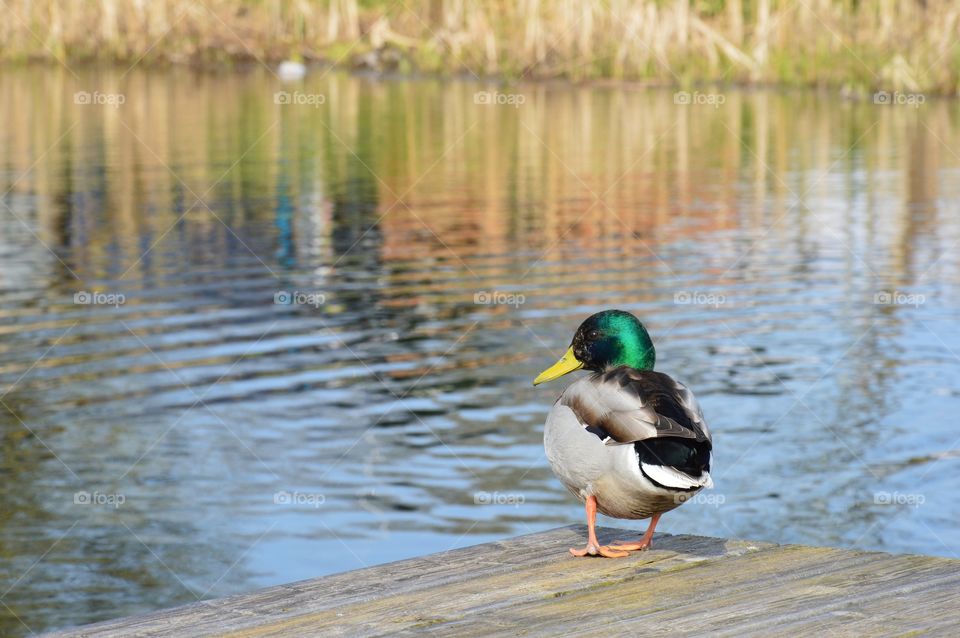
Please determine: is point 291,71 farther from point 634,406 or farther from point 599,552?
point 634,406

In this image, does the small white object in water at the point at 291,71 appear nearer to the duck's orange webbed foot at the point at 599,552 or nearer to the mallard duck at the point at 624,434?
the mallard duck at the point at 624,434

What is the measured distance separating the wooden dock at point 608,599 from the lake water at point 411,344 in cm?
244

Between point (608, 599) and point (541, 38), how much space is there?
38938mm

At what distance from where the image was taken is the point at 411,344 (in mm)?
12484

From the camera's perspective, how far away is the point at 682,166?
2650 centimetres

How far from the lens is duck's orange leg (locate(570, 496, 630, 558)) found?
17.3ft

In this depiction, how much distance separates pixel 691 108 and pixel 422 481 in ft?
101

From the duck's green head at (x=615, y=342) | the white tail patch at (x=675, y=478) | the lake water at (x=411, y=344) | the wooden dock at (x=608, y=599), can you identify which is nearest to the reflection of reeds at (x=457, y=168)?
the lake water at (x=411, y=344)

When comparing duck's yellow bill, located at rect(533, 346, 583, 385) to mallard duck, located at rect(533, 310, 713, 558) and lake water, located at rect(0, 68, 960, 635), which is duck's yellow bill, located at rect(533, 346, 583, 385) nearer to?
mallard duck, located at rect(533, 310, 713, 558)

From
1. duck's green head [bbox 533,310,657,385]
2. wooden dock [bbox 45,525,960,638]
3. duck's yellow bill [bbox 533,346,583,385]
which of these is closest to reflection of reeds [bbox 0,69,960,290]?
duck's yellow bill [bbox 533,346,583,385]

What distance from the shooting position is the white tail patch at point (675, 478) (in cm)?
480

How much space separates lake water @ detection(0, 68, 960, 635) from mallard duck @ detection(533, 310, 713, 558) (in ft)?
8.14

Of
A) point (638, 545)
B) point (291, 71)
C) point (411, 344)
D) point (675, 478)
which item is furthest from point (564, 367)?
point (291, 71)

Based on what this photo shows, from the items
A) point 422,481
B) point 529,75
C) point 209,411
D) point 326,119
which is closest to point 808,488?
point 422,481
